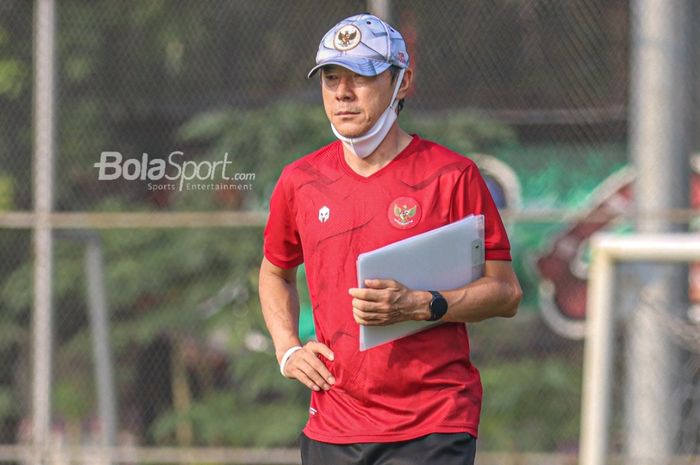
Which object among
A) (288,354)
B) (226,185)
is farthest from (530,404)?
(288,354)

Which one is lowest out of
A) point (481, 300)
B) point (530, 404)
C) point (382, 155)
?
point (530, 404)

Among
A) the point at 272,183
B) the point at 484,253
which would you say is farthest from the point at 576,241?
the point at 484,253

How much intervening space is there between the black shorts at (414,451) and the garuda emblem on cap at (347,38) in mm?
1149

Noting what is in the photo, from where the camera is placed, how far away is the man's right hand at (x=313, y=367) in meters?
3.87

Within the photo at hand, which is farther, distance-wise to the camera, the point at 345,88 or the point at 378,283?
the point at 345,88

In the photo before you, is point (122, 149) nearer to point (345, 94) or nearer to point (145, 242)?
point (145, 242)

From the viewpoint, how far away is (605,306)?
473cm

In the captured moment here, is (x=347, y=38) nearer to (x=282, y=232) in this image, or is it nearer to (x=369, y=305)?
(x=282, y=232)

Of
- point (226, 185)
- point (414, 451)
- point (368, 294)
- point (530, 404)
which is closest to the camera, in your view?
point (368, 294)

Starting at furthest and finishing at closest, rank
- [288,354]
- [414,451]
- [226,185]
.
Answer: [226,185], [288,354], [414,451]

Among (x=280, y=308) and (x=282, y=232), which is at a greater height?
(x=282, y=232)

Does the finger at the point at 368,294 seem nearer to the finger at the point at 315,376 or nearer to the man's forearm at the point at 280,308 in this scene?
the finger at the point at 315,376

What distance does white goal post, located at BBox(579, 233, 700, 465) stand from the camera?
4.61 metres

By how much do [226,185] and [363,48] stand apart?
4.77 meters
